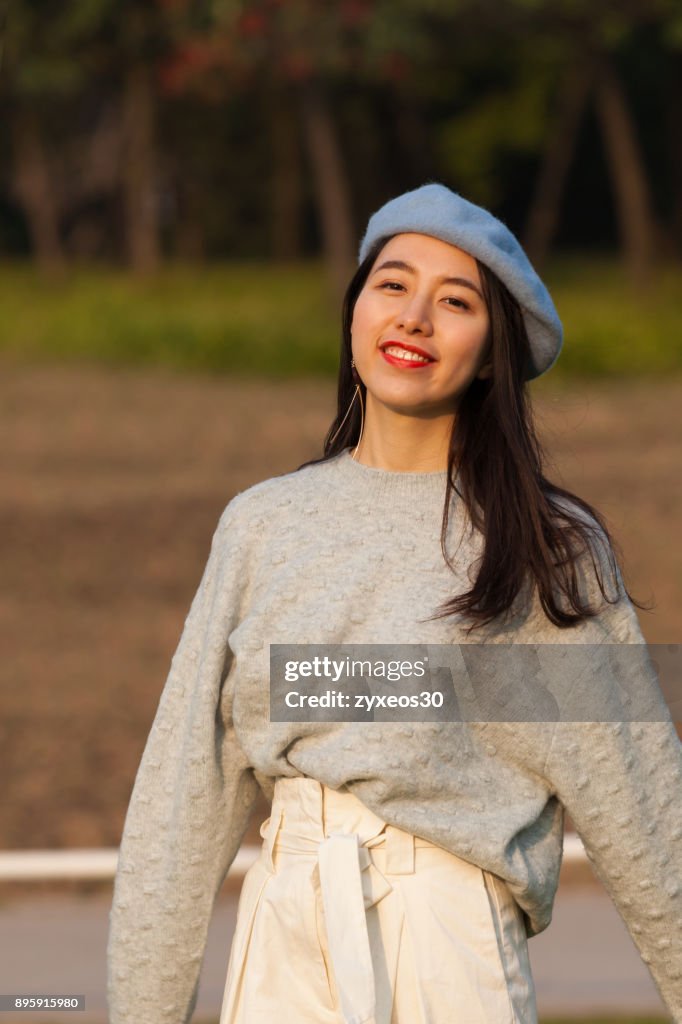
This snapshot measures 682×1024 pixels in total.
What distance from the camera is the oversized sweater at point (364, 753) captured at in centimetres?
234

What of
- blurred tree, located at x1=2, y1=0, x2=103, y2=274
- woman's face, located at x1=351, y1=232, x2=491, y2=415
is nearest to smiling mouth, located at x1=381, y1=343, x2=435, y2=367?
woman's face, located at x1=351, y1=232, x2=491, y2=415

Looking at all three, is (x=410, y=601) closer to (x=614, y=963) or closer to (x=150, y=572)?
(x=614, y=963)

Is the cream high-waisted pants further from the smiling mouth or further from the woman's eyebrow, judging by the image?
the woman's eyebrow

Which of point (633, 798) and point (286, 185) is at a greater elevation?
point (286, 185)

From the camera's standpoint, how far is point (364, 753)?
2330mm

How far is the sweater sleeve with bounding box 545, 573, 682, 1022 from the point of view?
2.41 m

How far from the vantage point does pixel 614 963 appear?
5246 millimetres

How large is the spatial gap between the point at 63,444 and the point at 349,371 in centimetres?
1193

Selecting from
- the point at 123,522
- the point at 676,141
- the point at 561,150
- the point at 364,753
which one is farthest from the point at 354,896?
the point at 676,141

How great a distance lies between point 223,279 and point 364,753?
26.9 meters

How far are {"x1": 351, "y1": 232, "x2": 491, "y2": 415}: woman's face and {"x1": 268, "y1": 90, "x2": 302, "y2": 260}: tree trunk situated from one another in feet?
112

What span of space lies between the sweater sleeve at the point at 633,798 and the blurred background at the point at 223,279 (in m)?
0.29

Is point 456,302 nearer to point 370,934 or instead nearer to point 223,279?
point 370,934

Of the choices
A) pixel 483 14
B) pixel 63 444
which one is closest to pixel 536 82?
pixel 483 14
